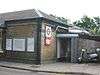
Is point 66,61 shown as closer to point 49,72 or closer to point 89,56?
point 89,56

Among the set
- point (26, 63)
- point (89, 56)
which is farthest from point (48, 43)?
point (89, 56)

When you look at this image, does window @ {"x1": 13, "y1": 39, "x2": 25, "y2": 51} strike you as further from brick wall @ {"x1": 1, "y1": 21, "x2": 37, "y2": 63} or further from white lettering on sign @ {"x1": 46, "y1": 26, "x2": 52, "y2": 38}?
white lettering on sign @ {"x1": 46, "y1": 26, "x2": 52, "y2": 38}

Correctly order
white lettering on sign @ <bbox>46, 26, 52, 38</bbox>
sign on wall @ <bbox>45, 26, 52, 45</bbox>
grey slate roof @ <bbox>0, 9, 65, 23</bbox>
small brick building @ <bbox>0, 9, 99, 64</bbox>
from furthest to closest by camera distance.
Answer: grey slate roof @ <bbox>0, 9, 65, 23</bbox>, white lettering on sign @ <bbox>46, 26, 52, 38</bbox>, sign on wall @ <bbox>45, 26, 52, 45</bbox>, small brick building @ <bbox>0, 9, 99, 64</bbox>

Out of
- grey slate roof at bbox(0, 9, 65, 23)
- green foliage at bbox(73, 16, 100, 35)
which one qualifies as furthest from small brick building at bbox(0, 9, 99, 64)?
green foliage at bbox(73, 16, 100, 35)

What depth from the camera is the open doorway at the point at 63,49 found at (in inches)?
985

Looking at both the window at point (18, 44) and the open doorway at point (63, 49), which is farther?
the open doorway at point (63, 49)

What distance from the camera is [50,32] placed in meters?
23.1

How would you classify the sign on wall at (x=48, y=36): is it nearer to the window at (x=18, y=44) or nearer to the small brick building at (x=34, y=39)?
the small brick building at (x=34, y=39)

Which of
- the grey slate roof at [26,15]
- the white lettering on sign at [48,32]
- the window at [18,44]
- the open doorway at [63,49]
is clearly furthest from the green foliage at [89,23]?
the window at [18,44]

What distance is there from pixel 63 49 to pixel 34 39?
5.21 metres

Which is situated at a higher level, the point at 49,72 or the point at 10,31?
the point at 10,31

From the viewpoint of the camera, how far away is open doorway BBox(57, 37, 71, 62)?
2503cm

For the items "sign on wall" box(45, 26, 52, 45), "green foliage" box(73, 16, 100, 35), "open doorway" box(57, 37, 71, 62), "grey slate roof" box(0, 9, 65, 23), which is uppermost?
"green foliage" box(73, 16, 100, 35)

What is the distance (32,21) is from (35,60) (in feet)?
11.2
